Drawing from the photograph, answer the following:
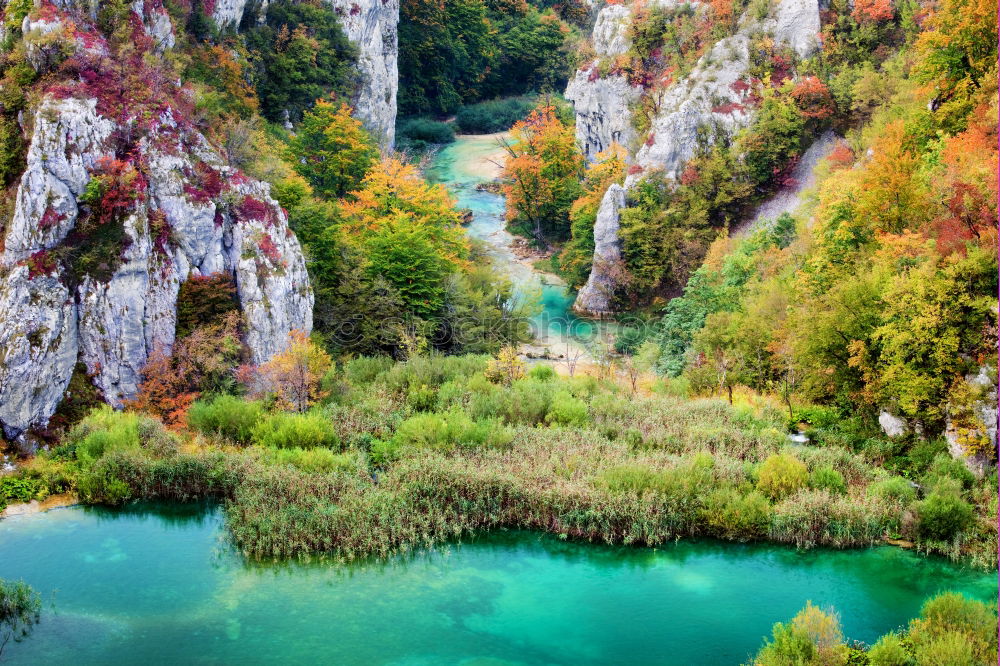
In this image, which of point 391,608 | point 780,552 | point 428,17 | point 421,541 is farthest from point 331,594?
point 428,17

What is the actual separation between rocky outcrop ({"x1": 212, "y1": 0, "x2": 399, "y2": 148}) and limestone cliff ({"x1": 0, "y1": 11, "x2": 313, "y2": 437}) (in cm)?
2895

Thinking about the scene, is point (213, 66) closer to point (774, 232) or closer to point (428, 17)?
point (774, 232)

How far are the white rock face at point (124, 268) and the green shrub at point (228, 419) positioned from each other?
2.60 m

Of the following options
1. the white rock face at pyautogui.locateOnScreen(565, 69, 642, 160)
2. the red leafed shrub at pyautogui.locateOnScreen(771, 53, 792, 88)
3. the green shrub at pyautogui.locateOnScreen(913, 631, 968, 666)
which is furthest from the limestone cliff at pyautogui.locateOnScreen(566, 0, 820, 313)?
the green shrub at pyautogui.locateOnScreen(913, 631, 968, 666)

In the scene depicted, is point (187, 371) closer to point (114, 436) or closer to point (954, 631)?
point (114, 436)

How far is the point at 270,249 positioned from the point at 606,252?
19803 mm

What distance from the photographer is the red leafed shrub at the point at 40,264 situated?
21.5 metres

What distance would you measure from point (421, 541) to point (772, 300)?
47.2 feet

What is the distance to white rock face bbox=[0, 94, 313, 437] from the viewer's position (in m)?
21.2

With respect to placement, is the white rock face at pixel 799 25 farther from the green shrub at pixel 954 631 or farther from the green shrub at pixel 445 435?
the green shrub at pixel 954 631

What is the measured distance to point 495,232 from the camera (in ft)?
175

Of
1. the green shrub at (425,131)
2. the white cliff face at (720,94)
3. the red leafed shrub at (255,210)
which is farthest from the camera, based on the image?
the green shrub at (425,131)

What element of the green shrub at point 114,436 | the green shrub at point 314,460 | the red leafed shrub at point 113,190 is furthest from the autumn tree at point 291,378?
the red leafed shrub at point 113,190

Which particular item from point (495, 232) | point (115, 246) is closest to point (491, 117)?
point (495, 232)
